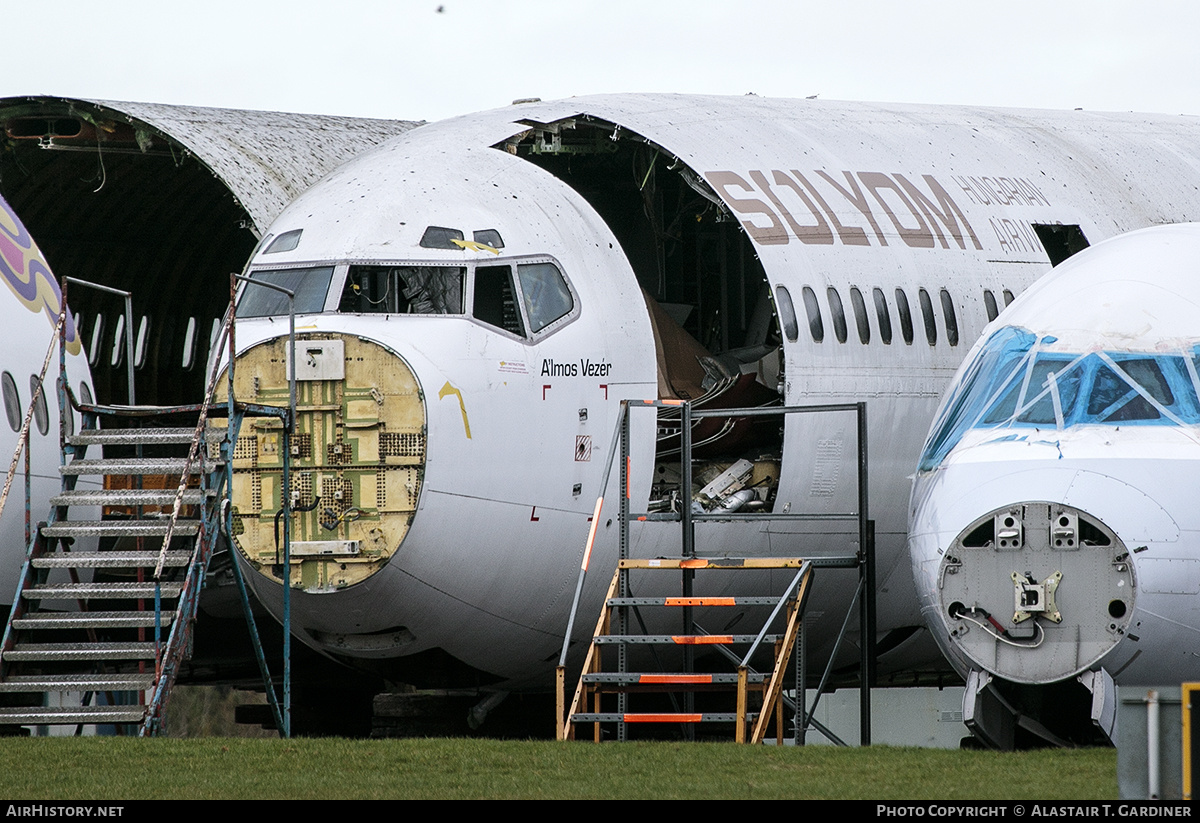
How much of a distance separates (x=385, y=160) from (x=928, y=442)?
5.70 m

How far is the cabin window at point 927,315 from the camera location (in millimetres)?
20578

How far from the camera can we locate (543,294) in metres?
18.5

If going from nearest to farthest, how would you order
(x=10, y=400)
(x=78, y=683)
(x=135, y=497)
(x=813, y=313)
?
(x=78, y=683) < (x=135, y=497) < (x=10, y=400) < (x=813, y=313)

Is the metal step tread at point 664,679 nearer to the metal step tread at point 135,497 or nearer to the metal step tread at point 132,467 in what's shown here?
the metal step tread at point 135,497

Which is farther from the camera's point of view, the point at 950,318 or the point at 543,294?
the point at 950,318

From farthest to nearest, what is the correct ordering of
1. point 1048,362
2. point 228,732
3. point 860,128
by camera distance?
point 228,732
point 860,128
point 1048,362

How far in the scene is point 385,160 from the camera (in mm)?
19766

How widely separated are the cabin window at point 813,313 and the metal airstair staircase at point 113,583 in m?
5.25

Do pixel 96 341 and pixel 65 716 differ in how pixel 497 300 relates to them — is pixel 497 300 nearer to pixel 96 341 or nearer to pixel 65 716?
pixel 65 716

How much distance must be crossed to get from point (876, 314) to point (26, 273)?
25.0ft

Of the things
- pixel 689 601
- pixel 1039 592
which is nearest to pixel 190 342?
pixel 689 601

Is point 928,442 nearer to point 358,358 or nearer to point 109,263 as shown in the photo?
point 358,358

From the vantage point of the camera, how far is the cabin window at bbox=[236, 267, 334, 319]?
59.6 feet
